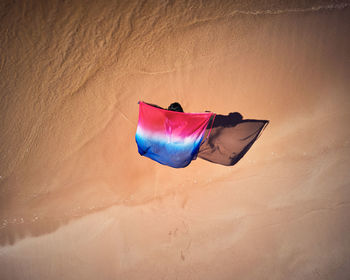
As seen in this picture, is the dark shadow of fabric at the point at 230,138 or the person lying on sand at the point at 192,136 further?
the dark shadow of fabric at the point at 230,138

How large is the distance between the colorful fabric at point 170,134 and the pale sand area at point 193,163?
457 mm

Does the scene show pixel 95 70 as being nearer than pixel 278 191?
Yes

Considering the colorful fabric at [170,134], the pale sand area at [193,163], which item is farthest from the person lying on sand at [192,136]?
the pale sand area at [193,163]

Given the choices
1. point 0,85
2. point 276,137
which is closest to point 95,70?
point 0,85

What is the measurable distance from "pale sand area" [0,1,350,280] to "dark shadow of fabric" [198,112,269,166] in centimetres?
11

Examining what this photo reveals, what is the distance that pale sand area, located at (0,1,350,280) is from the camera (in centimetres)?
234

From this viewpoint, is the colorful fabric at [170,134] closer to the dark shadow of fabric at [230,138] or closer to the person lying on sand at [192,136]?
the person lying on sand at [192,136]

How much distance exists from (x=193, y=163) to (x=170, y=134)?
0.76 metres

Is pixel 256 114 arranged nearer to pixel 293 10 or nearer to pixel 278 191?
pixel 278 191

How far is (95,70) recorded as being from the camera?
2336 mm

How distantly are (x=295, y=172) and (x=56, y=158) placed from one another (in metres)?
3.17

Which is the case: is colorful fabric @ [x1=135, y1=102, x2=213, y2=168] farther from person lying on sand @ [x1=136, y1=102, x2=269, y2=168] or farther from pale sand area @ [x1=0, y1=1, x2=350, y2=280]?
pale sand area @ [x1=0, y1=1, x2=350, y2=280]

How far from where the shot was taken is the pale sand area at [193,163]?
2.34 m

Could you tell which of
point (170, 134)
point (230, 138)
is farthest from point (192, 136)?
point (230, 138)
